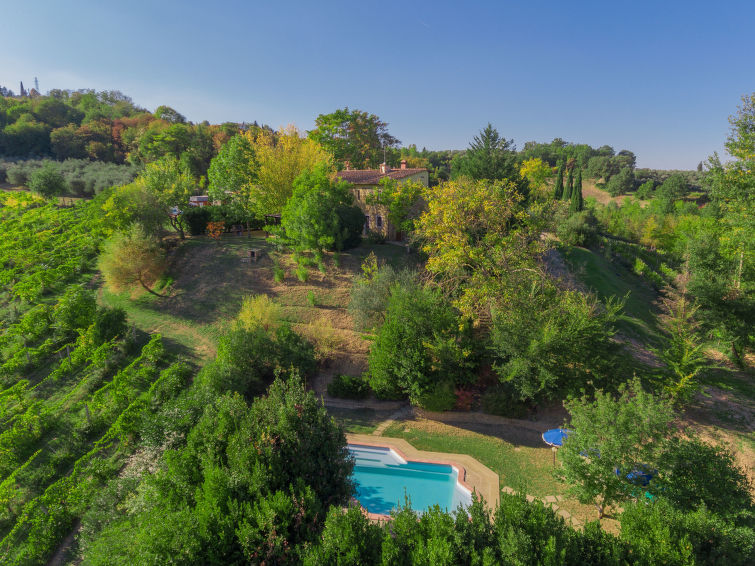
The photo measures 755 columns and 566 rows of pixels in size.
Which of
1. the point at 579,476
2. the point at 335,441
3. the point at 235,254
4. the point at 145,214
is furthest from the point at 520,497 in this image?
the point at 145,214

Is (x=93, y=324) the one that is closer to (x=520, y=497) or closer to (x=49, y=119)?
(x=520, y=497)

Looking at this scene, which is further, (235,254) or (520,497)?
(235,254)

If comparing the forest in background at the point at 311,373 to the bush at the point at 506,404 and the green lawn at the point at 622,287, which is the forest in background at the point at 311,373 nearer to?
the bush at the point at 506,404

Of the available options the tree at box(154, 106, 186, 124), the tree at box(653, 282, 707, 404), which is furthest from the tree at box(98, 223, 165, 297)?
the tree at box(154, 106, 186, 124)

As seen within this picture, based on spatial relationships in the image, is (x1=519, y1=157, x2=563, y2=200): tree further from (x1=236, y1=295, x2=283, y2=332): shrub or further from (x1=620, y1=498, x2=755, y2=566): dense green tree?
(x1=620, y1=498, x2=755, y2=566): dense green tree

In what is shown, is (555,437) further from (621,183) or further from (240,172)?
(621,183)

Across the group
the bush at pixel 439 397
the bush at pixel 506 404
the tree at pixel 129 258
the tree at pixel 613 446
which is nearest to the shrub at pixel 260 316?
the bush at pixel 439 397

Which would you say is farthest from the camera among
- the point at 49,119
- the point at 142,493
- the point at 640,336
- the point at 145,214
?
the point at 49,119
